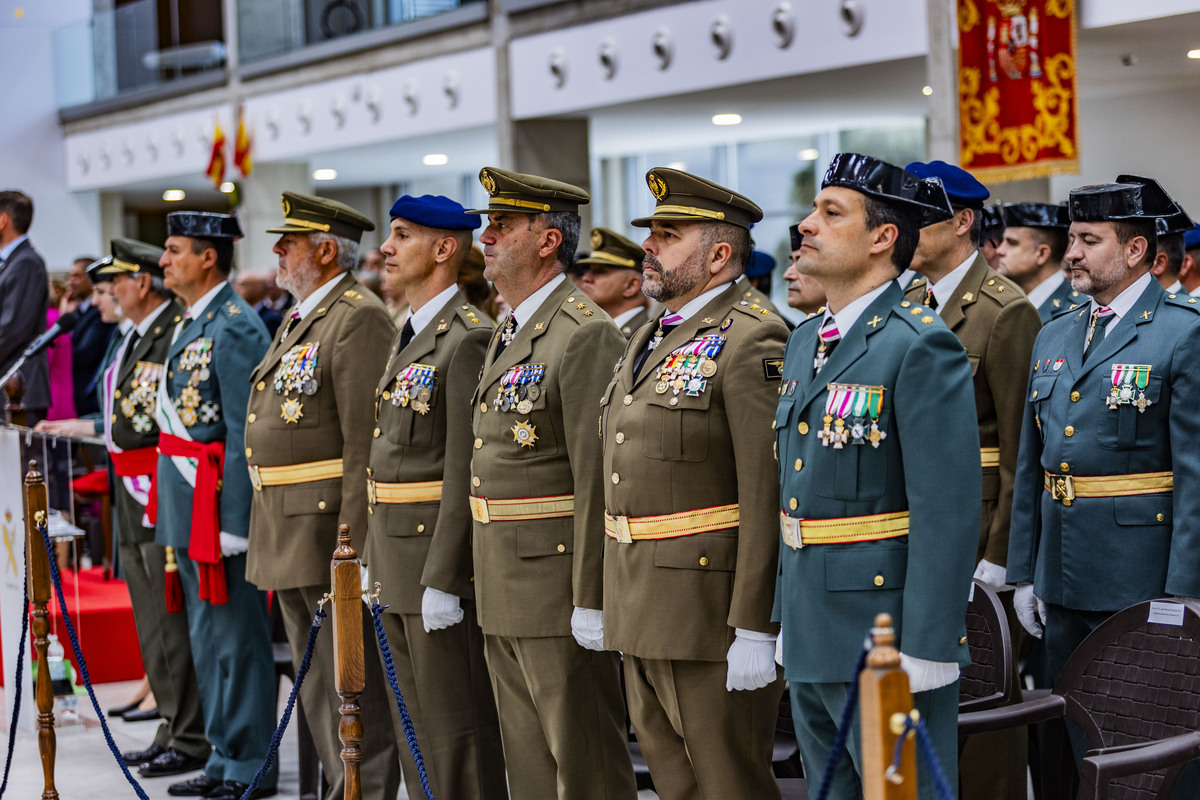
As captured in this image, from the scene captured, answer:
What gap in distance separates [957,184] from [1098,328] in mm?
608

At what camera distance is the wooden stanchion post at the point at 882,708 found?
70.8 inches

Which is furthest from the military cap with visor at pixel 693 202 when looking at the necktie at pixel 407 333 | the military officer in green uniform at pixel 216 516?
the military officer in green uniform at pixel 216 516

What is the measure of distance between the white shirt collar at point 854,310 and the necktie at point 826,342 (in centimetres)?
1

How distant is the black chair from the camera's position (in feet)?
9.33

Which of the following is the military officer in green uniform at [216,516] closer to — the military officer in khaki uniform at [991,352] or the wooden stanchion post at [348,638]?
the wooden stanchion post at [348,638]

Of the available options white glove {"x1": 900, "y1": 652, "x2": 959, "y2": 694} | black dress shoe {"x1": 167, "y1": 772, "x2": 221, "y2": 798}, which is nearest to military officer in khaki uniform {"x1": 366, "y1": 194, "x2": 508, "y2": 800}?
black dress shoe {"x1": 167, "y1": 772, "x2": 221, "y2": 798}

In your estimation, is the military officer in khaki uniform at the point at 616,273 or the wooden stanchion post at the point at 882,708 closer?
the wooden stanchion post at the point at 882,708

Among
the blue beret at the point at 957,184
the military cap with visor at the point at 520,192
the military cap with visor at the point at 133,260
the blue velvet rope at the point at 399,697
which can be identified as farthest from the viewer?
the military cap with visor at the point at 133,260

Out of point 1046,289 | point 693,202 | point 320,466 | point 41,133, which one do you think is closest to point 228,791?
point 320,466

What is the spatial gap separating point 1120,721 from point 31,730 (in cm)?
399

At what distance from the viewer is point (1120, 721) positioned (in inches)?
117

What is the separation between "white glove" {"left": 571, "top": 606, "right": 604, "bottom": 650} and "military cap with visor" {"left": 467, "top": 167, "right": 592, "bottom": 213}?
0.97 metres

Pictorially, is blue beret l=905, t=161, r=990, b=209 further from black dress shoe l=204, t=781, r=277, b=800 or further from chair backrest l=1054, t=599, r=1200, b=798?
black dress shoe l=204, t=781, r=277, b=800

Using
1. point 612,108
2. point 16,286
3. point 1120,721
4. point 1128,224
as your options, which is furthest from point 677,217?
point 612,108
